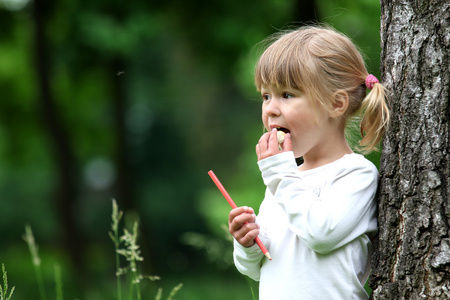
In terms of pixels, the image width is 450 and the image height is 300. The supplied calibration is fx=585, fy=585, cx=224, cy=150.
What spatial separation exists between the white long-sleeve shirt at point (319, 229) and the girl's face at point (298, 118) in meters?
0.11

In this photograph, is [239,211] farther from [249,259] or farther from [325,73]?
[325,73]

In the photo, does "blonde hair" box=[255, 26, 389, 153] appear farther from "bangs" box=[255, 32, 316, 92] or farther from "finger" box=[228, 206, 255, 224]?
"finger" box=[228, 206, 255, 224]

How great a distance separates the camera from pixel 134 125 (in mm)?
17109

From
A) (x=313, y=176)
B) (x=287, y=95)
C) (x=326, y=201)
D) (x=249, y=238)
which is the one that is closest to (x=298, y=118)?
(x=287, y=95)

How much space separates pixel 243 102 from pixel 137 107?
385cm

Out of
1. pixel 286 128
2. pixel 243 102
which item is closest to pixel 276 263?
pixel 286 128

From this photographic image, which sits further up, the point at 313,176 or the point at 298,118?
the point at 298,118

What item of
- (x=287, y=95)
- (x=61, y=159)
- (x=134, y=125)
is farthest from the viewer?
(x=134, y=125)

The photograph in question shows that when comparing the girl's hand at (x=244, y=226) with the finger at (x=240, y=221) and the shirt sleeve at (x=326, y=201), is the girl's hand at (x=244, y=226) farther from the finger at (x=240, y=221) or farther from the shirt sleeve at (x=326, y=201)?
the shirt sleeve at (x=326, y=201)

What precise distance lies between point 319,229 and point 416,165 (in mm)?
385

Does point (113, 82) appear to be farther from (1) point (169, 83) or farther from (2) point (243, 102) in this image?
(2) point (243, 102)

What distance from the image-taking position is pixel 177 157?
58.1ft

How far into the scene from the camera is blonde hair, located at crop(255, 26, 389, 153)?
2.01 meters

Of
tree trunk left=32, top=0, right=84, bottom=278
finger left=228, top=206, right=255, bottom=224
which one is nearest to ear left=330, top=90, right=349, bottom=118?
finger left=228, top=206, right=255, bottom=224
